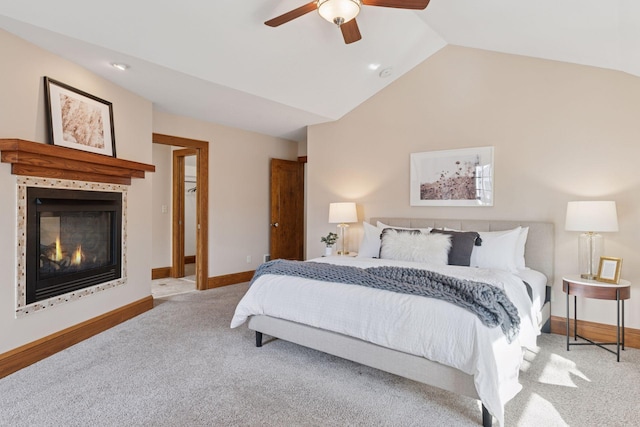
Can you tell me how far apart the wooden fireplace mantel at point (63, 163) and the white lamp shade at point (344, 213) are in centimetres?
235

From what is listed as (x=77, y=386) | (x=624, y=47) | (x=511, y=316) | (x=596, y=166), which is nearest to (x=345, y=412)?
(x=511, y=316)

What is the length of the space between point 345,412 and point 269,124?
13.7ft

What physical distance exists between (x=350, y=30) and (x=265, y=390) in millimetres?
2714

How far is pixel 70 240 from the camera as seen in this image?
3.23 metres

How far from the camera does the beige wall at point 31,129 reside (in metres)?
2.58

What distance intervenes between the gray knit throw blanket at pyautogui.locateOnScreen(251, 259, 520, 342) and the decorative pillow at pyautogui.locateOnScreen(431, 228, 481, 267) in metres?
0.97

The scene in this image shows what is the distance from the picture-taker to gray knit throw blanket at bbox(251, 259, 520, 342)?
2.02m

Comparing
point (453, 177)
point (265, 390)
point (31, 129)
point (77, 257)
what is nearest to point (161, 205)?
point (77, 257)

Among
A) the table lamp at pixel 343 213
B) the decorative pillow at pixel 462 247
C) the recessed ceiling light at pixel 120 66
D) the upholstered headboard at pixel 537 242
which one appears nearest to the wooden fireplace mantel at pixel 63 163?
the recessed ceiling light at pixel 120 66

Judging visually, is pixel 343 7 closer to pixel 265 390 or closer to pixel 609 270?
pixel 265 390

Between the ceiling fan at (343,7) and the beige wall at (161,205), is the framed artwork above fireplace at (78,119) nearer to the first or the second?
the ceiling fan at (343,7)

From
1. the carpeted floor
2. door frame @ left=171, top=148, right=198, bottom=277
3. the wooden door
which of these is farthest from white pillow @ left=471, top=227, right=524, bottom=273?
door frame @ left=171, top=148, right=198, bottom=277

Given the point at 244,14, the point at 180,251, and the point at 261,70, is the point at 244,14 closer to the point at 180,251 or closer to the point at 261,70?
the point at 261,70

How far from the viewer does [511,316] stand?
212 centimetres
